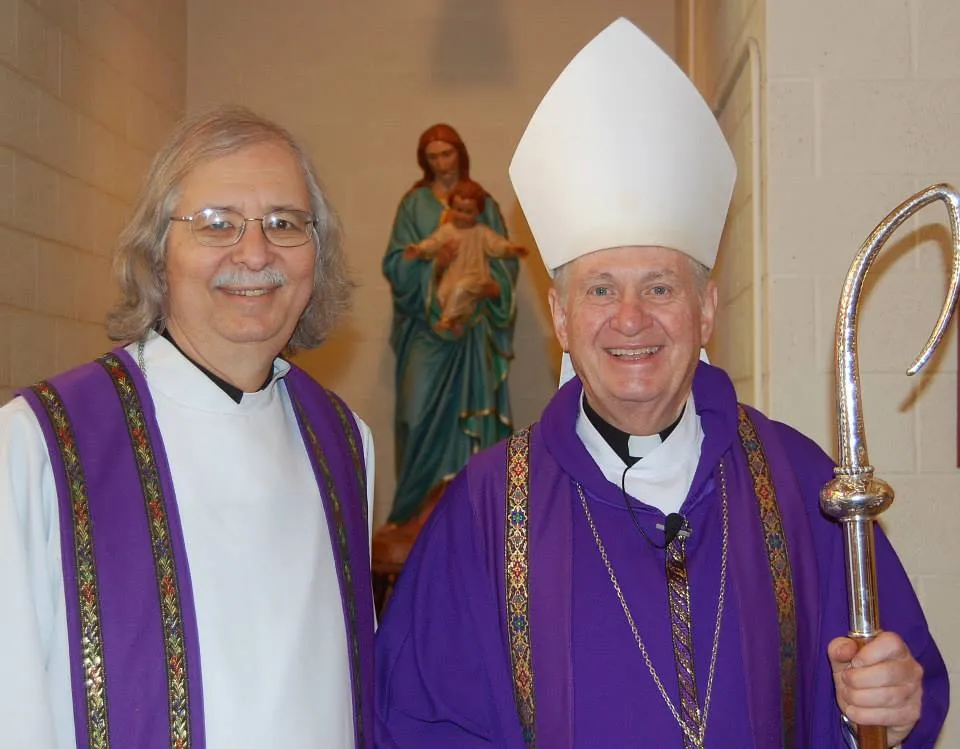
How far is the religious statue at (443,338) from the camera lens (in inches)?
257

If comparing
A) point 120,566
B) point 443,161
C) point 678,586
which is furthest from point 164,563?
point 443,161

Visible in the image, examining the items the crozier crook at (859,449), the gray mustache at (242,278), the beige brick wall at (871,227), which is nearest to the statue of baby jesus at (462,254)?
the beige brick wall at (871,227)

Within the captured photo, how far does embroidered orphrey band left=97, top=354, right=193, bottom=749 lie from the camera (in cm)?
210

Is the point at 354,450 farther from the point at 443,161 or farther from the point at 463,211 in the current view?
the point at 443,161

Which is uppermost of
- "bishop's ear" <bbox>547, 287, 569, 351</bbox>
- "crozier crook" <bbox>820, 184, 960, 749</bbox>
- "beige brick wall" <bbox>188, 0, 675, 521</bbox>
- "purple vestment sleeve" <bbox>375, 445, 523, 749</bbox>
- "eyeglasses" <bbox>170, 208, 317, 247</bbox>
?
"beige brick wall" <bbox>188, 0, 675, 521</bbox>

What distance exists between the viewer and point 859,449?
5.99 feet

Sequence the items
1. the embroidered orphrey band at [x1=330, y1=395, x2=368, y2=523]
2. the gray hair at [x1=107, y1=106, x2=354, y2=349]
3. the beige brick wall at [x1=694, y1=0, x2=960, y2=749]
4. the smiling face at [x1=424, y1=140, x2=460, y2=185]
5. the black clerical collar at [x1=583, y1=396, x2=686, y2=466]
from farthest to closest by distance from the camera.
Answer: the smiling face at [x1=424, y1=140, x2=460, y2=185] → the beige brick wall at [x1=694, y1=0, x2=960, y2=749] → the embroidered orphrey band at [x1=330, y1=395, x2=368, y2=523] → the black clerical collar at [x1=583, y1=396, x2=686, y2=466] → the gray hair at [x1=107, y1=106, x2=354, y2=349]

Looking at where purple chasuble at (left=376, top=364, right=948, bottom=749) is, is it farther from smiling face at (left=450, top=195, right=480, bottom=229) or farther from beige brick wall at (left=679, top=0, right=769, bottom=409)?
smiling face at (left=450, top=195, right=480, bottom=229)

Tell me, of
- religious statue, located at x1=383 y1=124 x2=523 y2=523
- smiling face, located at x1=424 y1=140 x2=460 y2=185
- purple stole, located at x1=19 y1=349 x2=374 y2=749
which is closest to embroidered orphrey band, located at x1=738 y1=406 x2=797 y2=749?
purple stole, located at x1=19 y1=349 x2=374 y2=749

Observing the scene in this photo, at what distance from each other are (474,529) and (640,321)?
1.83 feet

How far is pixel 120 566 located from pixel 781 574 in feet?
4.06

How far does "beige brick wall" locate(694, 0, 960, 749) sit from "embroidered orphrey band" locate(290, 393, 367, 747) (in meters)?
1.31

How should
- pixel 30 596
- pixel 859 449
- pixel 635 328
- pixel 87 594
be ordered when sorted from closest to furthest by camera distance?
pixel 859 449
pixel 30 596
pixel 87 594
pixel 635 328

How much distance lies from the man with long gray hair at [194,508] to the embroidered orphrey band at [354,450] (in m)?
0.07
